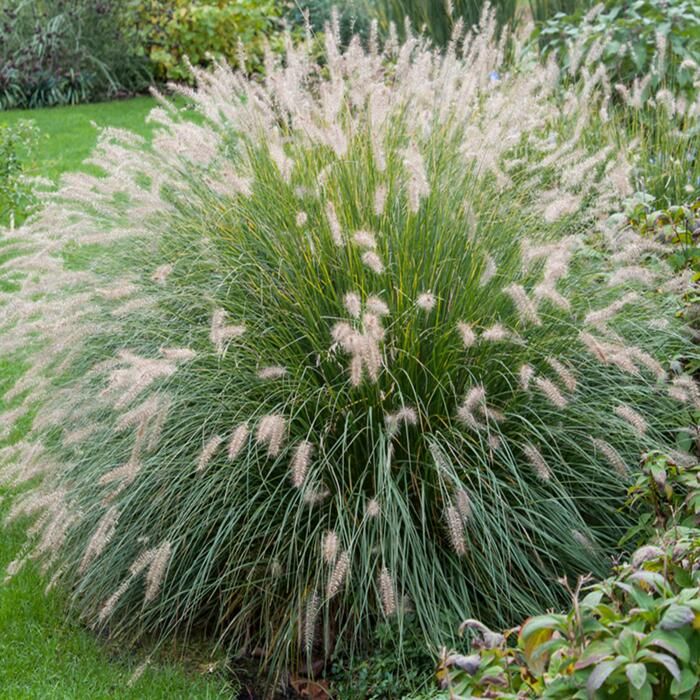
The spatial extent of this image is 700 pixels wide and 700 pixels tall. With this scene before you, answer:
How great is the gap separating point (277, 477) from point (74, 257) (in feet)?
6.74

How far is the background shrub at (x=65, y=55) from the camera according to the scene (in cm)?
1345

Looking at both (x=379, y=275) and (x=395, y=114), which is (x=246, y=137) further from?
(x=379, y=275)

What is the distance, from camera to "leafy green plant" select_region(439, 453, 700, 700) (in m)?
1.64

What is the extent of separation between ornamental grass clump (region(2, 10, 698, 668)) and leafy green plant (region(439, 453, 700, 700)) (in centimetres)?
94

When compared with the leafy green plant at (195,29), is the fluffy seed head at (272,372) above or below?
above

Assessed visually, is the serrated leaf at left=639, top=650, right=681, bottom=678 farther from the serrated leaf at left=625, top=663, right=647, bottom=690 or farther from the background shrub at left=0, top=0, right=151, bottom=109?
the background shrub at left=0, top=0, right=151, bottom=109

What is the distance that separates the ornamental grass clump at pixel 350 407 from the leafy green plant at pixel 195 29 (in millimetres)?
9739

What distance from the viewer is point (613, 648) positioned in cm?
168

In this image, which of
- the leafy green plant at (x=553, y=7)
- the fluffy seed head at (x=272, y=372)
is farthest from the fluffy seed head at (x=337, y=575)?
the leafy green plant at (x=553, y=7)

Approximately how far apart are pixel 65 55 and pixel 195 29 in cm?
177

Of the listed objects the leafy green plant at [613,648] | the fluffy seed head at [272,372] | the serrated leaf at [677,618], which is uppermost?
the serrated leaf at [677,618]

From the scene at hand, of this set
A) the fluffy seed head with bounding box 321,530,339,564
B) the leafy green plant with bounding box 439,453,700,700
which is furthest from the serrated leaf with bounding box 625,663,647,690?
the fluffy seed head with bounding box 321,530,339,564

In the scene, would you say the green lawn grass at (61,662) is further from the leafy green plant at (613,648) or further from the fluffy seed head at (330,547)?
the leafy green plant at (613,648)

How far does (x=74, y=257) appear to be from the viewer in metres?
5.01
